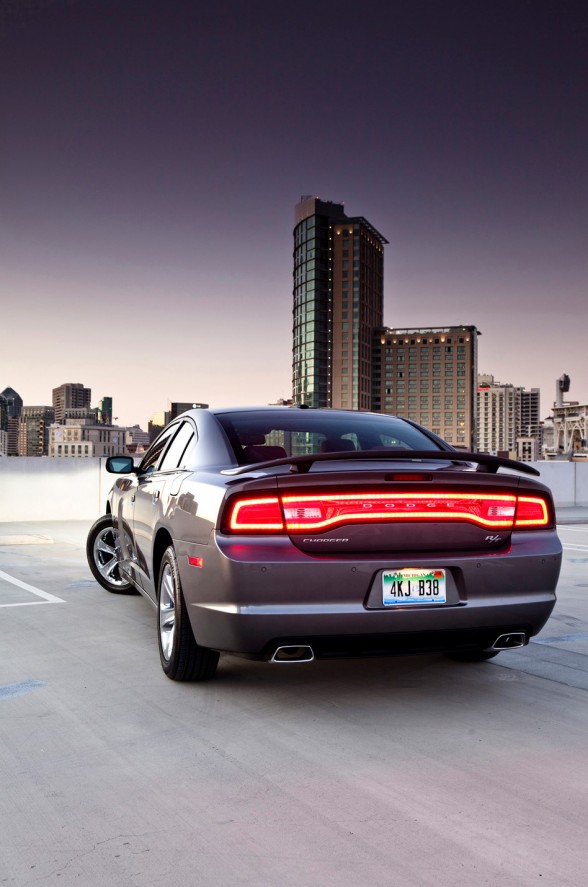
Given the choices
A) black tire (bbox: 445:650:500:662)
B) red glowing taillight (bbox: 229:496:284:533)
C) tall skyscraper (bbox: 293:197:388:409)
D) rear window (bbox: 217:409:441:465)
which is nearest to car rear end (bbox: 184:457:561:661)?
red glowing taillight (bbox: 229:496:284:533)

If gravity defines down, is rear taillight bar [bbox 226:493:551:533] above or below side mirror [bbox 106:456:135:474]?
below

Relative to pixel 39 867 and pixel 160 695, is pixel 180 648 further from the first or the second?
pixel 39 867

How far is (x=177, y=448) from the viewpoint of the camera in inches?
217

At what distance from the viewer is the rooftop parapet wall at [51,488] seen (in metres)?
15.4

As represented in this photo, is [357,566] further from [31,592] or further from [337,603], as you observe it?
[31,592]

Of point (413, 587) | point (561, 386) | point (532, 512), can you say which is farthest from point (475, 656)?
point (561, 386)

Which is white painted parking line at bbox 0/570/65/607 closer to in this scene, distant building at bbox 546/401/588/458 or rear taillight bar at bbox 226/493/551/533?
rear taillight bar at bbox 226/493/551/533

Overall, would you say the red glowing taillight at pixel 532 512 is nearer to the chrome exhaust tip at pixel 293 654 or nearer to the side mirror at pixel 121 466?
the chrome exhaust tip at pixel 293 654

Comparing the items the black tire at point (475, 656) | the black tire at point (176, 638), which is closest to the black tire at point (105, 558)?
the black tire at point (176, 638)

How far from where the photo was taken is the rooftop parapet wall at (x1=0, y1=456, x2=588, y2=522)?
15.4 meters

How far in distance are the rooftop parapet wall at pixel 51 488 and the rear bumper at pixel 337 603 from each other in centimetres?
1200

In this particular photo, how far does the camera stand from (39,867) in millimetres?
2543

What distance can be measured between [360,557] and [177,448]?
2057 mm

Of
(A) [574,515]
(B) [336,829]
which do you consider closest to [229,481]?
(B) [336,829]
